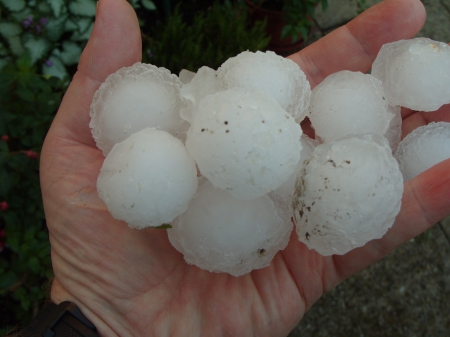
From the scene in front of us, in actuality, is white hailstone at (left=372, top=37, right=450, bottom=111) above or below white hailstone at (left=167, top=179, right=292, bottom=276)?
above

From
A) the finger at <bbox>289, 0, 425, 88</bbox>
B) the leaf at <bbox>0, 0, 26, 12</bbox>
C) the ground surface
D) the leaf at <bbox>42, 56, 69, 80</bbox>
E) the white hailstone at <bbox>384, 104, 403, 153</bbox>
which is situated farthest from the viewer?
the ground surface

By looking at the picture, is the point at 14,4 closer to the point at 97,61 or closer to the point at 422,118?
the point at 97,61

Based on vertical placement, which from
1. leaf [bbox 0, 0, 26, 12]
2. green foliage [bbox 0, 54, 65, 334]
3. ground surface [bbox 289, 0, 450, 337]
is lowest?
ground surface [bbox 289, 0, 450, 337]

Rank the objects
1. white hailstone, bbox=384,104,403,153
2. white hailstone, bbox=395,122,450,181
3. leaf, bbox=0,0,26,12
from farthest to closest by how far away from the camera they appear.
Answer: leaf, bbox=0,0,26,12 → white hailstone, bbox=384,104,403,153 → white hailstone, bbox=395,122,450,181

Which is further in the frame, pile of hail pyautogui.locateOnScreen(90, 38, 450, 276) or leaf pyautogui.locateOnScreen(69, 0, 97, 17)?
leaf pyautogui.locateOnScreen(69, 0, 97, 17)

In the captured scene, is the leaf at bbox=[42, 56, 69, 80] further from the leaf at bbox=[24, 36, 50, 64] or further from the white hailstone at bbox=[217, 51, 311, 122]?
the white hailstone at bbox=[217, 51, 311, 122]

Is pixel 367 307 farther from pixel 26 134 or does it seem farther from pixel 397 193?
pixel 26 134

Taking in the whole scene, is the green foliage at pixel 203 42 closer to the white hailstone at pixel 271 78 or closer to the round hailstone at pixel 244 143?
the white hailstone at pixel 271 78

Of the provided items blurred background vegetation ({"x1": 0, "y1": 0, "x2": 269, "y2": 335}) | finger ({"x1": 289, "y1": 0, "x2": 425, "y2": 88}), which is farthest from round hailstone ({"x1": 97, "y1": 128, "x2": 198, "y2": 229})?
finger ({"x1": 289, "y1": 0, "x2": 425, "y2": 88})
